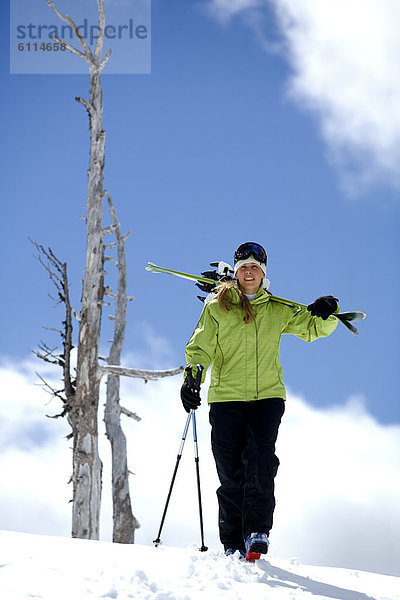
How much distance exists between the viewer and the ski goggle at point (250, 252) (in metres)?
4.37

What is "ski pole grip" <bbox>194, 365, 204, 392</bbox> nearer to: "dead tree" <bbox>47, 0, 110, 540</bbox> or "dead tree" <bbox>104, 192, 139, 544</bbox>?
"dead tree" <bbox>47, 0, 110, 540</bbox>

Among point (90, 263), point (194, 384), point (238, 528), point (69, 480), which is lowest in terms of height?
point (69, 480)

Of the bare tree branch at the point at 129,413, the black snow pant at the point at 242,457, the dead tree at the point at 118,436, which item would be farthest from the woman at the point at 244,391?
the bare tree branch at the point at 129,413

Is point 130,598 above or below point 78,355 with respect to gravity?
below

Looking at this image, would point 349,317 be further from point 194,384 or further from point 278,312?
point 194,384

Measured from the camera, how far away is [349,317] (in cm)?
438

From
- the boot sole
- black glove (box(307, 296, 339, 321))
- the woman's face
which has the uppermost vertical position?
the woman's face

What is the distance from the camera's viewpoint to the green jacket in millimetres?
3973

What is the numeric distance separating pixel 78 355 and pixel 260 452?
239 inches

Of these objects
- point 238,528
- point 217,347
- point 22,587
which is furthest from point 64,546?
point 217,347

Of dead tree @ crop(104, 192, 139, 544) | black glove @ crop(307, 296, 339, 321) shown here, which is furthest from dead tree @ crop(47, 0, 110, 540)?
black glove @ crop(307, 296, 339, 321)

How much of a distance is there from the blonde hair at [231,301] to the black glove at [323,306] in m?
0.44

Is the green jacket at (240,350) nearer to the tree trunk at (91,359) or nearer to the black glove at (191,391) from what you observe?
the black glove at (191,391)

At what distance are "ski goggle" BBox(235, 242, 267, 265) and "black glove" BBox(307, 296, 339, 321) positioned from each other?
1.72ft
